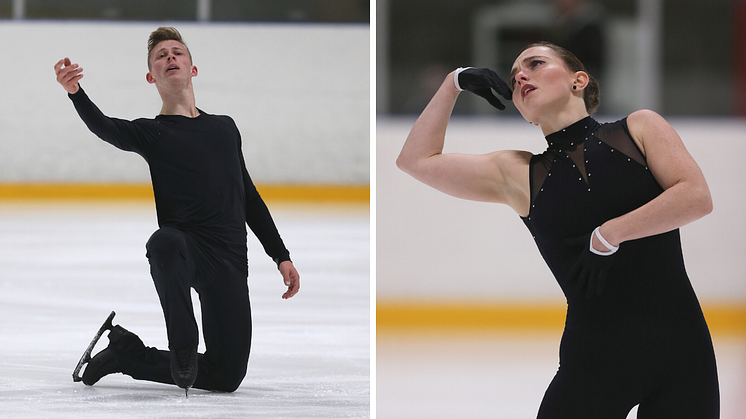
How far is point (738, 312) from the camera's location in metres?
3.54

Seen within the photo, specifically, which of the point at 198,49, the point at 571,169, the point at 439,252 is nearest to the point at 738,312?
the point at 439,252

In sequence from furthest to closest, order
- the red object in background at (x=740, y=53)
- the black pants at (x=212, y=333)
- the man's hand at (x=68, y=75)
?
the red object in background at (x=740, y=53) → the black pants at (x=212, y=333) → the man's hand at (x=68, y=75)

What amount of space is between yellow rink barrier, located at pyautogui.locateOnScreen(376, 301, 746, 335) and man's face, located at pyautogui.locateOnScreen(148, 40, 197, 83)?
1.59m

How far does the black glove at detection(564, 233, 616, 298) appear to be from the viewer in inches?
59.5

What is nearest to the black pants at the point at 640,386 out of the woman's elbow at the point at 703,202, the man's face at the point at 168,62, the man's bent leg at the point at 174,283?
the woman's elbow at the point at 703,202

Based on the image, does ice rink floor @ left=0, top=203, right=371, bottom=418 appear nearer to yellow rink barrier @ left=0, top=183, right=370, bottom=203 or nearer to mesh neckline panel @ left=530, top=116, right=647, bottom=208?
yellow rink barrier @ left=0, top=183, right=370, bottom=203

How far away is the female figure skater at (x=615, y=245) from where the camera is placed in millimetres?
1487

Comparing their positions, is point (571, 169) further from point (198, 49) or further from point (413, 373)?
point (198, 49)

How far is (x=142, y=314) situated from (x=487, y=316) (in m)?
1.47

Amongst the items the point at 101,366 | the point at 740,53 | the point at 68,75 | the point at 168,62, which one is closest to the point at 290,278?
the point at 101,366

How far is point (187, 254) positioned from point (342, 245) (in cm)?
213

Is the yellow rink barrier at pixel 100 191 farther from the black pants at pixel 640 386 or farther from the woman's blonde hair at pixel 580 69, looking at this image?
the black pants at pixel 640 386

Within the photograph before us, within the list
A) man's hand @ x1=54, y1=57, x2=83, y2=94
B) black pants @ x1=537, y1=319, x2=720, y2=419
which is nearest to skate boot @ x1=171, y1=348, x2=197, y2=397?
man's hand @ x1=54, y1=57, x2=83, y2=94

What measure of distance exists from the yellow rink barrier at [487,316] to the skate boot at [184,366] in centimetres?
135
